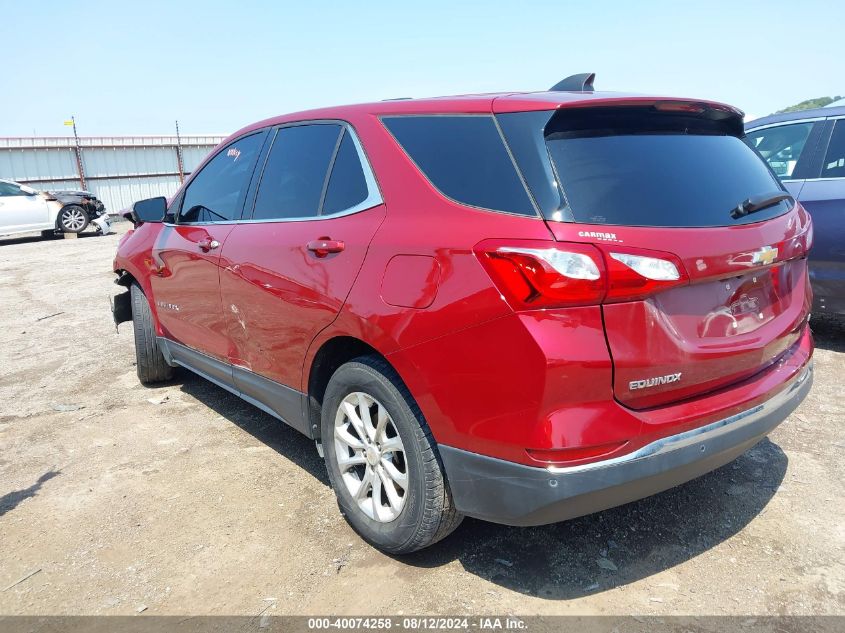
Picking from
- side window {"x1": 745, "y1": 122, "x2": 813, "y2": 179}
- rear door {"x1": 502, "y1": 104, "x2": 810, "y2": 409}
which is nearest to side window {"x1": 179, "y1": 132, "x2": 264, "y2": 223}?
rear door {"x1": 502, "y1": 104, "x2": 810, "y2": 409}

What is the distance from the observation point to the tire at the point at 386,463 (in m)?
2.36

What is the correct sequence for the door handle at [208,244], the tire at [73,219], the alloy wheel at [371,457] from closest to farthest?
the alloy wheel at [371,457]
the door handle at [208,244]
the tire at [73,219]

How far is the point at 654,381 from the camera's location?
6.73ft

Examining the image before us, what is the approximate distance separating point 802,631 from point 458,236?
176 centimetres

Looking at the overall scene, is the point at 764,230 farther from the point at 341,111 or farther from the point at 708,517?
the point at 341,111

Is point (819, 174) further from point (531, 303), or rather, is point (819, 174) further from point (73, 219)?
point (73, 219)

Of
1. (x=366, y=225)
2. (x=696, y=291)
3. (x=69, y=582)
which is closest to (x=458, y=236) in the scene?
(x=366, y=225)

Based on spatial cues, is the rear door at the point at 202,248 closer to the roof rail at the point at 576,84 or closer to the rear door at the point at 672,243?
the roof rail at the point at 576,84

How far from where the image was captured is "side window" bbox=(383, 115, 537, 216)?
84.3 inches

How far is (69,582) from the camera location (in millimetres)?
2635

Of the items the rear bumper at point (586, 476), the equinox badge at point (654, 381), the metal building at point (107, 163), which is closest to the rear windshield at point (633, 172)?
the equinox badge at point (654, 381)

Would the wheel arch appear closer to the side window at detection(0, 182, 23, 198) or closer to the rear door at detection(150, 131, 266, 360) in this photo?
the rear door at detection(150, 131, 266, 360)

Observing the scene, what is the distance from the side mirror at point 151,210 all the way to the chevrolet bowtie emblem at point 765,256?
11.6 ft

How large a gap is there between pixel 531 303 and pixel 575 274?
159 mm
